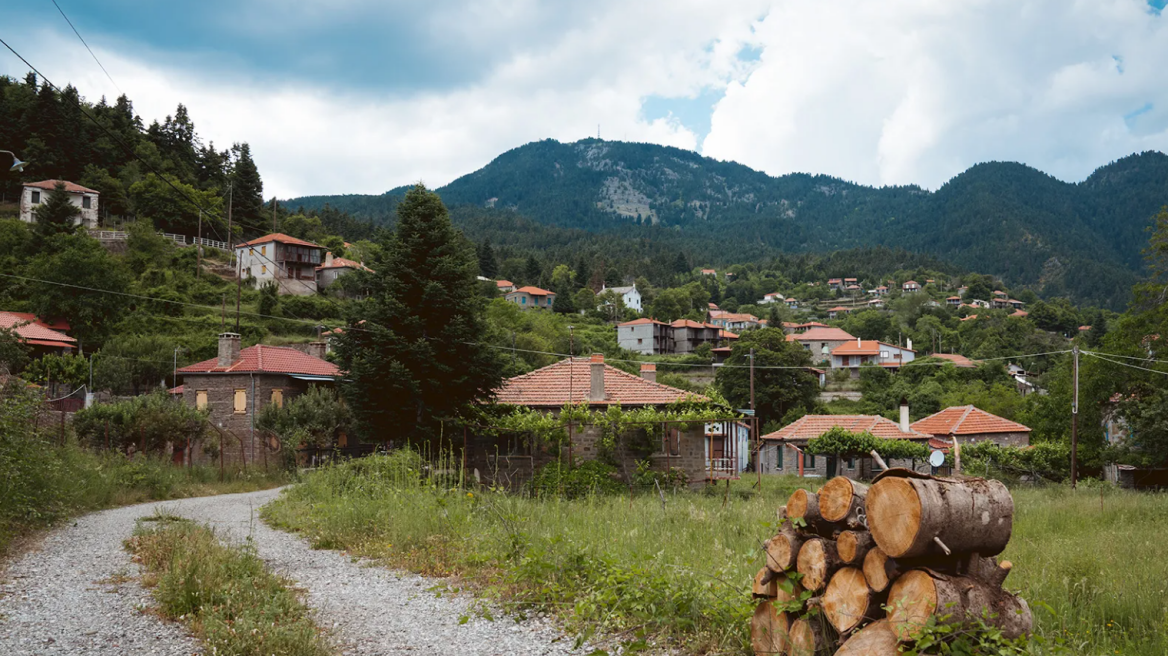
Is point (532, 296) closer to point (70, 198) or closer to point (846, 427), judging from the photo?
point (70, 198)

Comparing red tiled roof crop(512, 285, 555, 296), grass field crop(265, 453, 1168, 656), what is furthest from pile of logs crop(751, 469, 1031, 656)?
red tiled roof crop(512, 285, 555, 296)

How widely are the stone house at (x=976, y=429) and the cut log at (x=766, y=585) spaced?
4235cm

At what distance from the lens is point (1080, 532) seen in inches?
448

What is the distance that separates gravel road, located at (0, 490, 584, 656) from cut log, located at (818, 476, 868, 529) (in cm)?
227

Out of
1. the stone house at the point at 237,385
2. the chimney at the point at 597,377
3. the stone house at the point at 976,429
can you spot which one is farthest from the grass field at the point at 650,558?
the stone house at the point at 976,429

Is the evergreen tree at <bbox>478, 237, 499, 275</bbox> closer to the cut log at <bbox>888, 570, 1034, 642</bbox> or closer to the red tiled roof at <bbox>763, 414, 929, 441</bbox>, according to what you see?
the red tiled roof at <bbox>763, 414, 929, 441</bbox>

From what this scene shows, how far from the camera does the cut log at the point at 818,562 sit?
194 inches

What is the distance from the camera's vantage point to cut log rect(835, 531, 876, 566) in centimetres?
474

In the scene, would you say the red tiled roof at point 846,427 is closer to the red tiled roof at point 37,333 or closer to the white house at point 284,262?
the red tiled roof at point 37,333

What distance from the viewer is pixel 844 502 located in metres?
4.91

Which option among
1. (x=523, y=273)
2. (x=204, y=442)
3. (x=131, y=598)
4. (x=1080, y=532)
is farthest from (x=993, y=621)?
(x=523, y=273)

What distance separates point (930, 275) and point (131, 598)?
566 ft

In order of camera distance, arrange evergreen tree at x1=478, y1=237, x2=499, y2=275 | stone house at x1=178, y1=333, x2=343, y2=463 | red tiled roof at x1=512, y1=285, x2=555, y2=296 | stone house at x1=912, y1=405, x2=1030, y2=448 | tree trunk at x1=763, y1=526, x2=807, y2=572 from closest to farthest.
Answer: tree trunk at x1=763, y1=526, x2=807, y2=572, stone house at x1=178, y1=333, x2=343, y2=463, stone house at x1=912, y1=405, x2=1030, y2=448, red tiled roof at x1=512, y1=285, x2=555, y2=296, evergreen tree at x1=478, y1=237, x2=499, y2=275

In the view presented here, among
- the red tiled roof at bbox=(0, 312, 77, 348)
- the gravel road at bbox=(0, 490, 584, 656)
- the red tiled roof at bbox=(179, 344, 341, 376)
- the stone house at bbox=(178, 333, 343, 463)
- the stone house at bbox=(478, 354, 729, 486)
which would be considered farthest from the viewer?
the red tiled roof at bbox=(0, 312, 77, 348)
